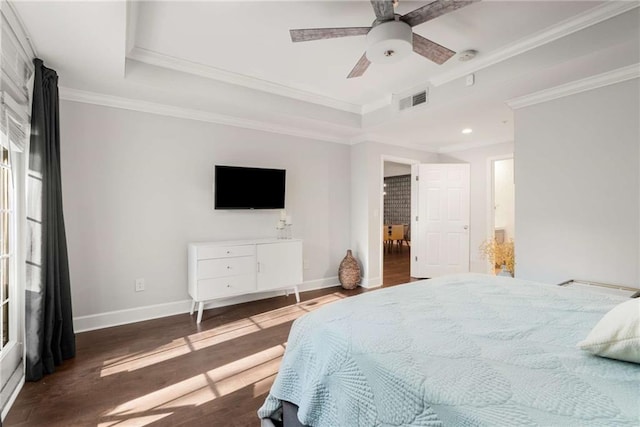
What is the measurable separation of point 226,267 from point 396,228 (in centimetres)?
589

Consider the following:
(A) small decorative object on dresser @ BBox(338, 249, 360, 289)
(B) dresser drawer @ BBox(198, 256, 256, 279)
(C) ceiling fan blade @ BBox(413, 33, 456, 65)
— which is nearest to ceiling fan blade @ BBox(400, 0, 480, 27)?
(C) ceiling fan blade @ BBox(413, 33, 456, 65)

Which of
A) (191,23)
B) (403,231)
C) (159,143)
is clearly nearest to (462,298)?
(191,23)

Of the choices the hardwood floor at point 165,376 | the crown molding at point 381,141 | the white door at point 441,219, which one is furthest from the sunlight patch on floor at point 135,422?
the white door at point 441,219

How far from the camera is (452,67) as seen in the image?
3.01 meters

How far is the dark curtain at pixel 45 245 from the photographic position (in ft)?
6.90

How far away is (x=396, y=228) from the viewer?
8359 mm

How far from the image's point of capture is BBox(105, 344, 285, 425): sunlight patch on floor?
188 cm

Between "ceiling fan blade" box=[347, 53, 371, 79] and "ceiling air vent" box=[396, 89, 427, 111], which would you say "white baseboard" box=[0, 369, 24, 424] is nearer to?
"ceiling fan blade" box=[347, 53, 371, 79]

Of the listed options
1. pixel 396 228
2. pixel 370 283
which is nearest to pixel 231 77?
pixel 370 283

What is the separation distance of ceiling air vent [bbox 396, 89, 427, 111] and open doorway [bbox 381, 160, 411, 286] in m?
1.45

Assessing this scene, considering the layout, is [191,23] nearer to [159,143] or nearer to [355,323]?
[159,143]

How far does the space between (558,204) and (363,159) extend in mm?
2464

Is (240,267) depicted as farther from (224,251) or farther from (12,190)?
(12,190)

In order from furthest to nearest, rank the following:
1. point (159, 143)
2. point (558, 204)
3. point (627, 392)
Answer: point (159, 143) < point (558, 204) < point (627, 392)
